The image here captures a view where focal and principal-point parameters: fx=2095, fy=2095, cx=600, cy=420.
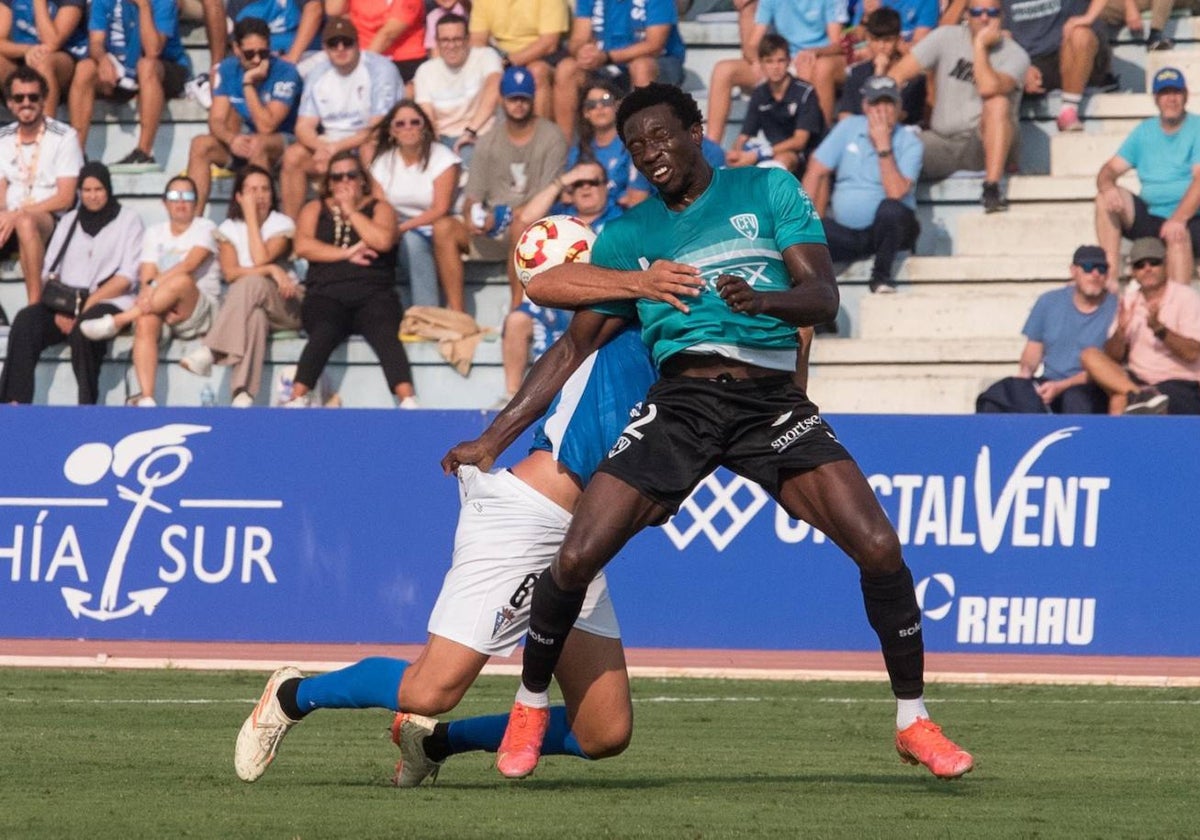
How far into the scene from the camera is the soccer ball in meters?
7.02

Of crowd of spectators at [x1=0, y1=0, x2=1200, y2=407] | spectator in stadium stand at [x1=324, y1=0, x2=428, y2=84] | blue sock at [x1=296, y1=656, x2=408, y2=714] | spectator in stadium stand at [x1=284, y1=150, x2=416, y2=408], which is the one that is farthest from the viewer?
spectator in stadium stand at [x1=324, y1=0, x2=428, y2=84]

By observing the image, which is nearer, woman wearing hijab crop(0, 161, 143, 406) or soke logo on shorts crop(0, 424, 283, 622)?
soke logo on shorts crop(0, 424, 283, 622)

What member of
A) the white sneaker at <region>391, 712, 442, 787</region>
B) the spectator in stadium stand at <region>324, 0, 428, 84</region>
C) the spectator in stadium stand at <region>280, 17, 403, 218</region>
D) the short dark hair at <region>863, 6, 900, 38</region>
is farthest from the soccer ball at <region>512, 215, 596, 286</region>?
the spectator in stadium stand at <region>324, 0, 428, 84</region>

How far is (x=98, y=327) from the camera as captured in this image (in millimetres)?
15930

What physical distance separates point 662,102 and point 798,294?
0.78 m

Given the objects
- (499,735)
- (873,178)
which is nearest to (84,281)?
(873,178)

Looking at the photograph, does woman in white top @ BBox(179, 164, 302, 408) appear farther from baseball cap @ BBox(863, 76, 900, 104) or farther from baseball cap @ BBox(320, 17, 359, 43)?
baseball cap @ BBox(863, 76, 900, 104)

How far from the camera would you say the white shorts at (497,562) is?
671cm

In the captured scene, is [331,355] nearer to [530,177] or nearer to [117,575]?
Result: [530,177]

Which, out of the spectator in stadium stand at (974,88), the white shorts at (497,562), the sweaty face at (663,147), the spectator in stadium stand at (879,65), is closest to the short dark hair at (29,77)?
the spectator in stadium stand at (879,65)

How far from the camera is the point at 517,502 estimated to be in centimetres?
679

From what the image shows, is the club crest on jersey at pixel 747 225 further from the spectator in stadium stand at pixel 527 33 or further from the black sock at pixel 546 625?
the spectator in stadium stand at pixel 527 33

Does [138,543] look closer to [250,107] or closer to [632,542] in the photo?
[632,542]

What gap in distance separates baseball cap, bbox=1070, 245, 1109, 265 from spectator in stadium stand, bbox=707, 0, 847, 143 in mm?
2912
